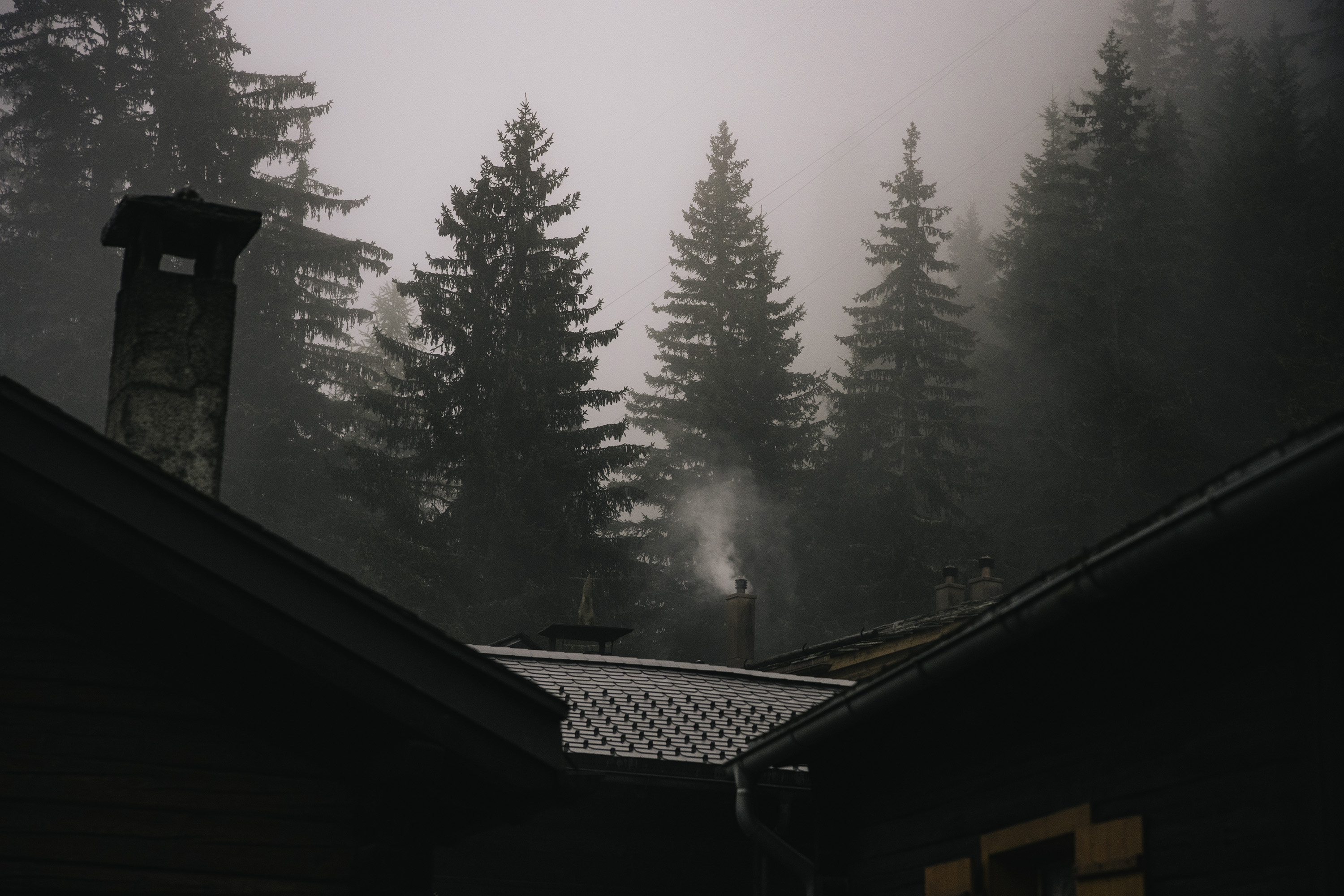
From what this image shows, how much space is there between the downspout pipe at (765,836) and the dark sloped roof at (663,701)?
17.1 inches

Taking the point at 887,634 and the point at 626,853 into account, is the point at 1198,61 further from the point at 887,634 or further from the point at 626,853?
the point at 626,853

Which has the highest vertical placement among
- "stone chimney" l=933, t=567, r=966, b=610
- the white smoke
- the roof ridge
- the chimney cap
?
the white smoke

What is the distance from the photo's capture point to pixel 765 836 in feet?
28.5

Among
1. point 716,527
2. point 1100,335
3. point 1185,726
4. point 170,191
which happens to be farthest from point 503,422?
point 1185,726

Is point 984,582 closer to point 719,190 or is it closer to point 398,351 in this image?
point 398,351

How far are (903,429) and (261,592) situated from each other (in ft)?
137

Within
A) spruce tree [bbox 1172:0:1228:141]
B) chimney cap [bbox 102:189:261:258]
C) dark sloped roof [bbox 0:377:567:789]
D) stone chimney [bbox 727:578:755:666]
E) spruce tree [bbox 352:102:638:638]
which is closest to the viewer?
dark sloped roof [bbox 0:377:567:789]

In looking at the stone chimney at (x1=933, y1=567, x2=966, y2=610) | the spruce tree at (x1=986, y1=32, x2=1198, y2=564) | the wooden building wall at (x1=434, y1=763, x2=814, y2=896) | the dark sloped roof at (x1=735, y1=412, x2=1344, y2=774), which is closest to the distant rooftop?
the stone chimney at (x1=933, y1=567, x2=966, y2=610)

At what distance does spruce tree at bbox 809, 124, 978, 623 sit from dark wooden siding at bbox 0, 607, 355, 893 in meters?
34.4

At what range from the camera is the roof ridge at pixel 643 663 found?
13773 mm

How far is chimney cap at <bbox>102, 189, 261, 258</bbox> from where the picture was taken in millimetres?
7633

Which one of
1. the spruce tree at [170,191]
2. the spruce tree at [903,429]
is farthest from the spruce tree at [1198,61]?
the spruce tree at [170,191]

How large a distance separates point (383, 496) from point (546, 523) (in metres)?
4.20

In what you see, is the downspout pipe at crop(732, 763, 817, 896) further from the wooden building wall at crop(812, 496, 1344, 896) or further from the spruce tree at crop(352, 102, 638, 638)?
the spruce tree at crop(352, 102, 638, 638)
